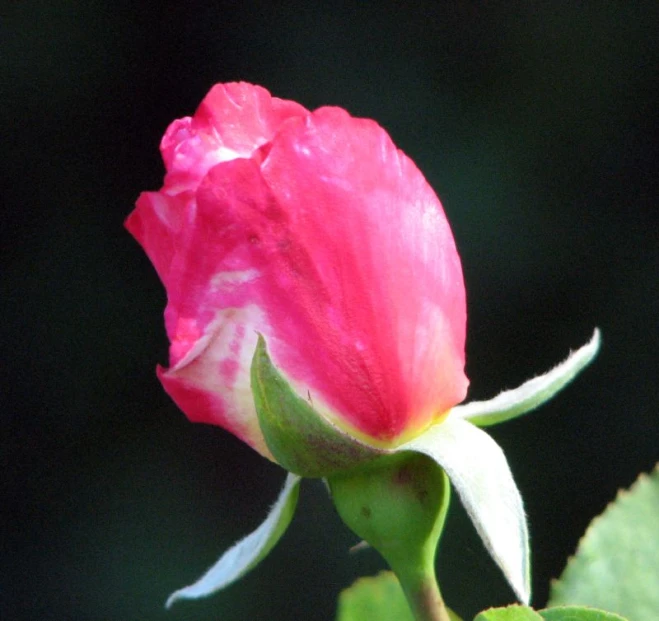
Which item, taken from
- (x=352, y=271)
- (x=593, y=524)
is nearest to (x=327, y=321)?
(x=352, y=271)

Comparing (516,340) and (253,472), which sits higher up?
(516,340)

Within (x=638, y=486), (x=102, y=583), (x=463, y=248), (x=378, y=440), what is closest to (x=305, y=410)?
(x=378, y=440)

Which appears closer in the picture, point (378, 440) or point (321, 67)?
point (378, 440)

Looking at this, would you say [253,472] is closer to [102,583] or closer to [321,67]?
[102,583]

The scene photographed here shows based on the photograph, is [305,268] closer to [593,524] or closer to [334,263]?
[334,263]

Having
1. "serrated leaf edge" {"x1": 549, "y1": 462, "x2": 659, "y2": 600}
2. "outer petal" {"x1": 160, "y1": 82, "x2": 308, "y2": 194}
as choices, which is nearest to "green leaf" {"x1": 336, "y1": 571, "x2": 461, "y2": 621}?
"serrated leaf edge" {"x1": 549, "y1": 462, "x2": 659, "y2": 600}

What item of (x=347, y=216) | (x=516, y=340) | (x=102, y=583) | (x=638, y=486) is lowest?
(x=102, y=583)

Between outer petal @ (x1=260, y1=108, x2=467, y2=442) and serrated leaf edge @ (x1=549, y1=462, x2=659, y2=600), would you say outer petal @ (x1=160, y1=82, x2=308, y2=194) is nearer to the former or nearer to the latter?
outer petal @ (x1=260, y1=108, x2=467, y2=442)
